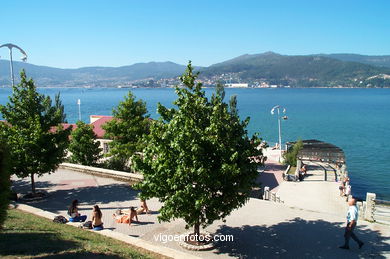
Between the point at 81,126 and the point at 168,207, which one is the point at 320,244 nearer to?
the point at 168,207

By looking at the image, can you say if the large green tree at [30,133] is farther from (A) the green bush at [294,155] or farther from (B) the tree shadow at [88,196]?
(A) the green bush at [294,155]

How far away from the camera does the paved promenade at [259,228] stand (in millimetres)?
11898

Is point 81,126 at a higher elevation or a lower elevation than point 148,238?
higher

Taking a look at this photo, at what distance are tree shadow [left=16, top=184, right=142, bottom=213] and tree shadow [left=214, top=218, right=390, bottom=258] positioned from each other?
7.11 m

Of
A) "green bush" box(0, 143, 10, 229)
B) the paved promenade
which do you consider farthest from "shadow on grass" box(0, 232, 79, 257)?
the paved promenade

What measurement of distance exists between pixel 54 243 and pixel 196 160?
187 inches

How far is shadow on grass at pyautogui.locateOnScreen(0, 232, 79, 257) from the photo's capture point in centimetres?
893

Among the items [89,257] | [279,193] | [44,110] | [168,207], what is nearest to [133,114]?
[44,110]

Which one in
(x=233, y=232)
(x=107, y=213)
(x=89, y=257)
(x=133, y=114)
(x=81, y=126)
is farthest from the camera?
(x=81, y=126)

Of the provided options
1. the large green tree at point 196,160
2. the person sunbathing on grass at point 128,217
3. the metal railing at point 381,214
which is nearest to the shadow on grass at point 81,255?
the large green tree at point 196,160

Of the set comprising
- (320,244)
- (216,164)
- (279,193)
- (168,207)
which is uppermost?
(216,164)

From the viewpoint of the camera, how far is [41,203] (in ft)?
58.7

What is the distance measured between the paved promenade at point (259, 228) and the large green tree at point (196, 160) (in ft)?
7.09

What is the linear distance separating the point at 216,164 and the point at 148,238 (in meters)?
→ 4.53
